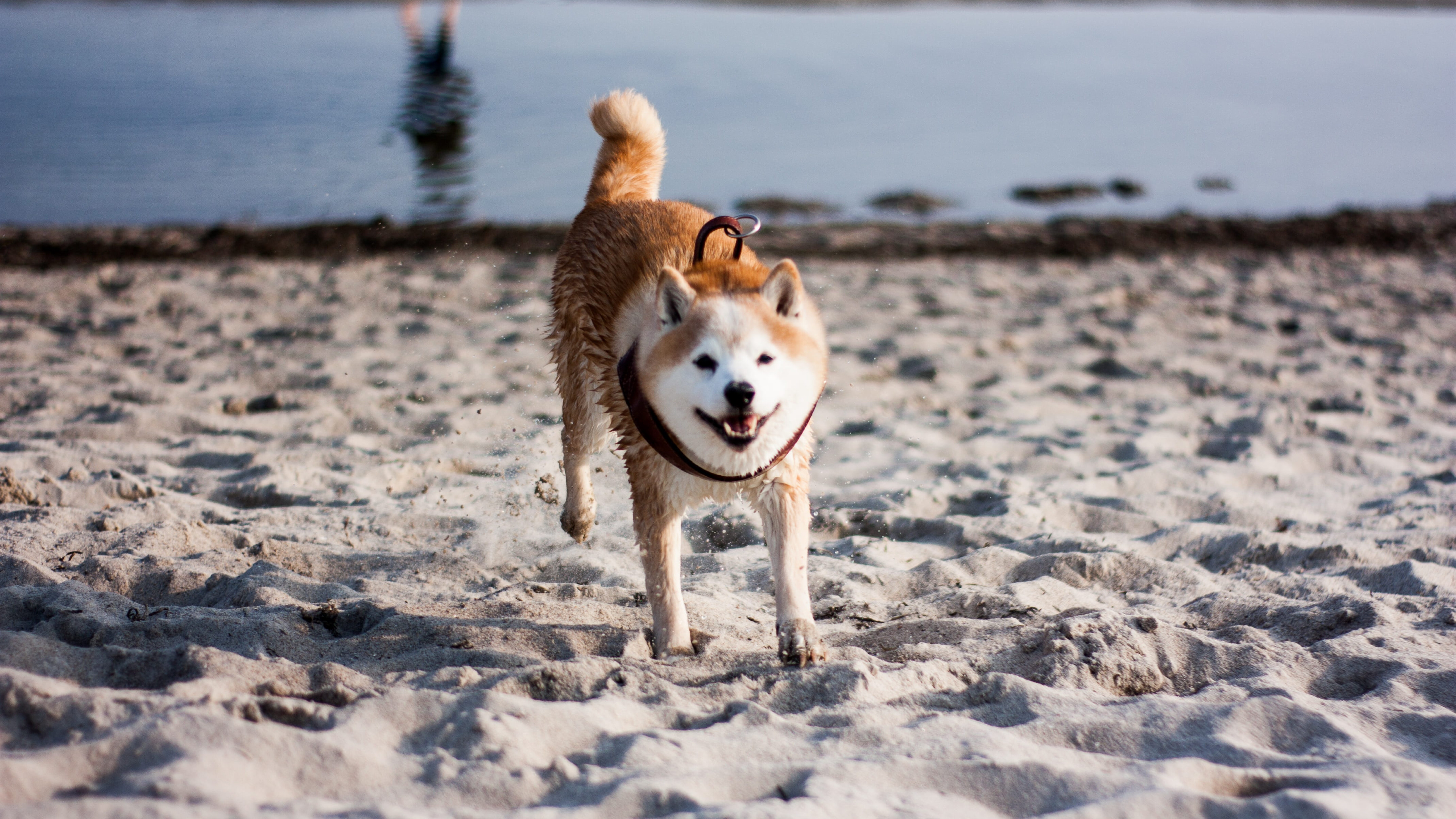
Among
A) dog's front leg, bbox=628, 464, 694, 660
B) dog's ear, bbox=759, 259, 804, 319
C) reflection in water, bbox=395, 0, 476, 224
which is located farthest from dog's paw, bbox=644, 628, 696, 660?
reflection in water, bbox=395, 0, 476, 224

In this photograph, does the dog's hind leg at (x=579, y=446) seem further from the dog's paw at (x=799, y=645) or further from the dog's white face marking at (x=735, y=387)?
the dog's paw at (x=799, y=645)

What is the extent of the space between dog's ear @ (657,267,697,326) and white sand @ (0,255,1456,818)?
1.04m

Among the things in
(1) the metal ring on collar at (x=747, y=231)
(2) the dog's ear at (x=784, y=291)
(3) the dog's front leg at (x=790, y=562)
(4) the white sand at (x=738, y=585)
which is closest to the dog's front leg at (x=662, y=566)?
(4) the white sand at (x=738, y=585)

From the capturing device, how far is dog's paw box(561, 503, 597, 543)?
4270 millimetres

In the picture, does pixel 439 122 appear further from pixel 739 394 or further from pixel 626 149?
pixel 739 394

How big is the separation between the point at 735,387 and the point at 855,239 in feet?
25.7

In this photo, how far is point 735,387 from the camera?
285cm

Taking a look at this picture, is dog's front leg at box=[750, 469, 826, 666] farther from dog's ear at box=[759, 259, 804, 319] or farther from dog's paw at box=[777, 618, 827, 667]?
dog's ear at box=[759, 259, 804, 319]

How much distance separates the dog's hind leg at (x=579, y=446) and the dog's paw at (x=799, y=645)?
1217 mm

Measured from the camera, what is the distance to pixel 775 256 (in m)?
9.70

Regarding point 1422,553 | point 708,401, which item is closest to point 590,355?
point 708,401

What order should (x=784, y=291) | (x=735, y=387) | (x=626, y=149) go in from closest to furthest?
1. (x=735, y=387)
2. (x=784, y=291)
3. (x=626, y=149)

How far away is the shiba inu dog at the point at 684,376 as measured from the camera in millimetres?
2992

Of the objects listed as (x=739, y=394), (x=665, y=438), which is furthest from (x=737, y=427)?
(x=665, y=438)
